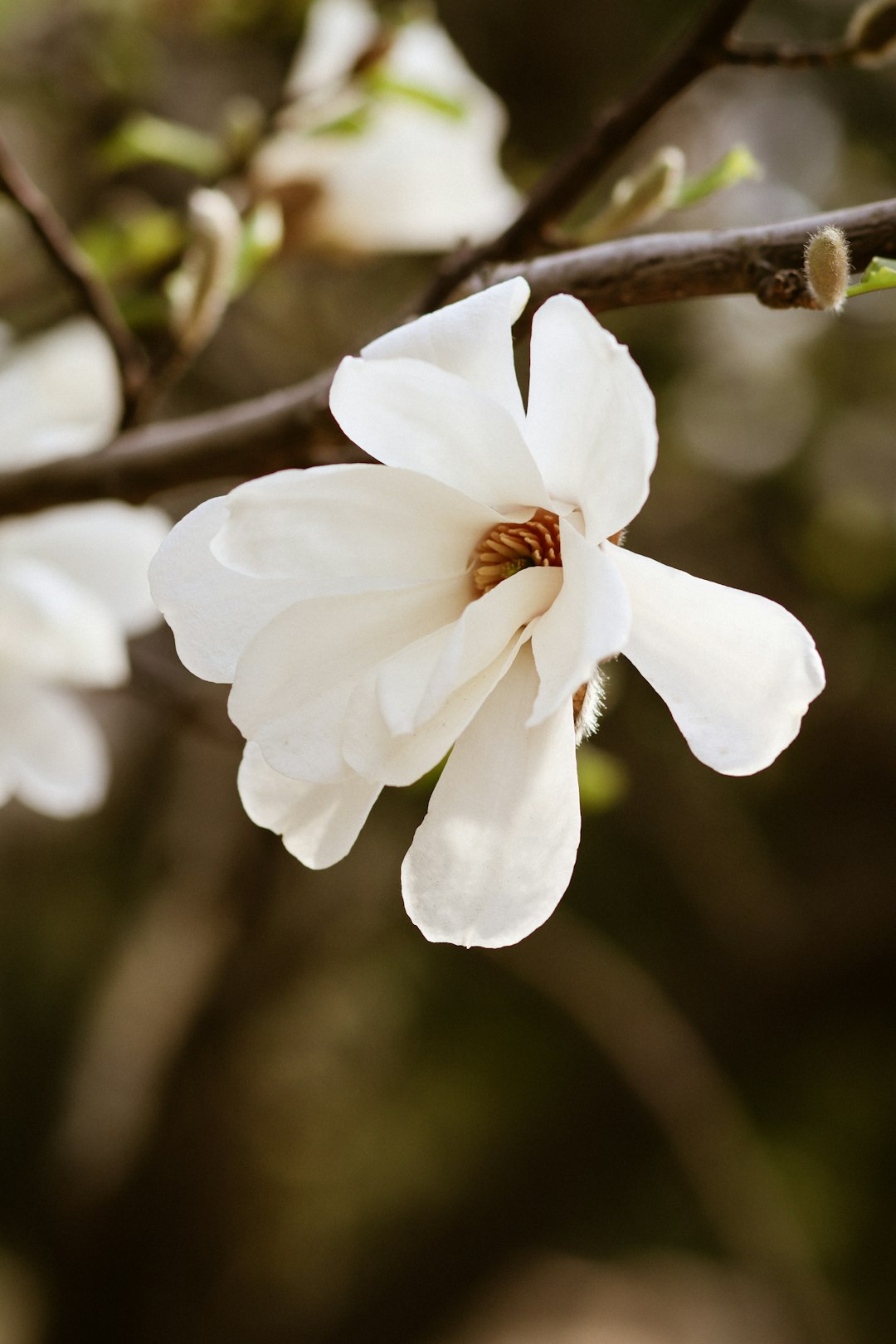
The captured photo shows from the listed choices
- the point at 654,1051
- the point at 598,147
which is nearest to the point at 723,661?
the point at 598,147

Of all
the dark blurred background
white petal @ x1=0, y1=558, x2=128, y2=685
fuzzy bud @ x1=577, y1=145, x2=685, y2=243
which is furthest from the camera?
the dark blurred background

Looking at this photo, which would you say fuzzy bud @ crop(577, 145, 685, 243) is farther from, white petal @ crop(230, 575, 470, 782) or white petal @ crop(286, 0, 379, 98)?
white petal @ crop(286, 0, 379, 98)

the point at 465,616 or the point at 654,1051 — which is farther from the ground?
the point at 465,616

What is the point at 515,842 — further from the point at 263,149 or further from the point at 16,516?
the point at 263,149

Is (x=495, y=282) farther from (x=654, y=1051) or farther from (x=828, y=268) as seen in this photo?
(x=654, y=1051)

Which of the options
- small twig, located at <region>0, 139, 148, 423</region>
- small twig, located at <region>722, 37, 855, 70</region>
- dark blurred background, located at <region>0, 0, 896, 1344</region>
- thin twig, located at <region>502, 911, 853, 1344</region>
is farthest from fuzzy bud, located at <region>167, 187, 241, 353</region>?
thin twig, located at <region>502, 911, 853, 1344</region>

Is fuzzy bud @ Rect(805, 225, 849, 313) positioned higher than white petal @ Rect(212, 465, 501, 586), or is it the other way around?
fuzzy bud @ Rect(805, 225, 849, 313)

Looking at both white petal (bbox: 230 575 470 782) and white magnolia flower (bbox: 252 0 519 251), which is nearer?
white petal (bbox: 230 575 470 782)
